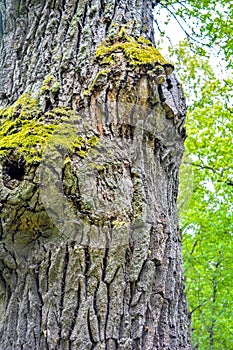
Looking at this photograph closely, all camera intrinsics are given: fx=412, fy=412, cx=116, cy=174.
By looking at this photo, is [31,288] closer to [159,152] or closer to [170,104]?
[159,152]

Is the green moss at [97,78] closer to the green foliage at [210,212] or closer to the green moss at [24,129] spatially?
the green moss at [24,129]

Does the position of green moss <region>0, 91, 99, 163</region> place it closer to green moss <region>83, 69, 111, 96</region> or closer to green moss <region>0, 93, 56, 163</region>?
green moss <region>0, 93, 56, 163</region>

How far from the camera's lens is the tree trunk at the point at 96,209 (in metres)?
1.66

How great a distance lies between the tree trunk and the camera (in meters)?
1.66

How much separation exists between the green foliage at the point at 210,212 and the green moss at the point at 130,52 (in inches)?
331

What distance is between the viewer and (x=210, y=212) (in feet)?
38.9

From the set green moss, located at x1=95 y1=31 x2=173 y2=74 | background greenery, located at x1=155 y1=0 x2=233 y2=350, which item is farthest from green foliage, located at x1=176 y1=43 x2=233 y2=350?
green moss, located at x1=95 y1=31 x2=173 y2=74

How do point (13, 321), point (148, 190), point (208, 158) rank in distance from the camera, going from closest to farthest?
1. point (13, 321)
2. point (148, 190)
3. point (208, 158)

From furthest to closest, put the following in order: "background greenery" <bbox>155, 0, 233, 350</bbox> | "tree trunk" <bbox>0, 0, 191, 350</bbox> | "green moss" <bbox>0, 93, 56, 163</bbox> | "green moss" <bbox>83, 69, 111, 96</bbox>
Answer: "background greenery" <bbox>155, 0, 233, 350</bbox>
"green moss" <bbox>83, 69, 111, 96</bbox>
"green moss" <bbox>0, 93, 56, 163</bbox>
"tree trunk" <bbox>0, 0, 191, 350</bbox>

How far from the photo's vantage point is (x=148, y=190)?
6.25 ft

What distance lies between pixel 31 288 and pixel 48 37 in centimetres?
142

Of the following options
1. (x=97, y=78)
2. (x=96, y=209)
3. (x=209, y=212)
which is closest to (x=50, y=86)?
(x=97, y=78)

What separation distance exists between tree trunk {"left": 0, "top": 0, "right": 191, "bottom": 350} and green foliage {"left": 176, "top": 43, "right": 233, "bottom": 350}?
8.56 meters

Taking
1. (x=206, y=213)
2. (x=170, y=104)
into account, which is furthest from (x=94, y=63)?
(x=206, y=213)
